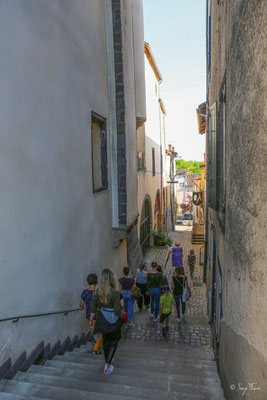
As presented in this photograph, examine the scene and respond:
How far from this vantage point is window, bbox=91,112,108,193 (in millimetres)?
7883

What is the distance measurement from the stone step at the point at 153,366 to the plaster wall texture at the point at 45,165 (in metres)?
0.51

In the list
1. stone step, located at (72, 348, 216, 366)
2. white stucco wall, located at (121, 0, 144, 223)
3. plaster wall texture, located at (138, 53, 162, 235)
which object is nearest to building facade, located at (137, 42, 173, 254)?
plaster wall texture, located at (138, 53, 162, 235)

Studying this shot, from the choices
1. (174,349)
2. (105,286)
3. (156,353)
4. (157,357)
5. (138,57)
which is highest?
(138,57)

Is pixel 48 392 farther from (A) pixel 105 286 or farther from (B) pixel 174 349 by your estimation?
(B) pixel 174 349

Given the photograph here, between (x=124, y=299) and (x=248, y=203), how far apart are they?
5.28 metres

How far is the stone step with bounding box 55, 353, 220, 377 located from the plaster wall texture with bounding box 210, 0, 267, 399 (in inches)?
46.0

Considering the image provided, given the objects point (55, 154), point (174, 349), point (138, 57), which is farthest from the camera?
point (138, 57)

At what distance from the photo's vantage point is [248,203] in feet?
9.21

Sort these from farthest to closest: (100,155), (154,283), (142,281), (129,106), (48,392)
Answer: (129,106), (142,281), (100,155), (154,283), (48,392)

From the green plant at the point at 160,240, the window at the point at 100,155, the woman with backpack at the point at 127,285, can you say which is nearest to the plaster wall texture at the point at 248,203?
the woman with backpack at the point at 127,285

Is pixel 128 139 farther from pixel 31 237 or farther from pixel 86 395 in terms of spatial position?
pixel 86 395

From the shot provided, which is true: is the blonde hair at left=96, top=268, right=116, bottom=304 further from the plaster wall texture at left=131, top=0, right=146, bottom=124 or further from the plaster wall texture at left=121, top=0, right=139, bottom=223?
the plaster wall texture at left=131, top=0, right=146, bottom=124

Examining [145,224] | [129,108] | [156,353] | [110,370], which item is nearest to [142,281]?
[156,353]

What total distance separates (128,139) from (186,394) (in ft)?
22.7
